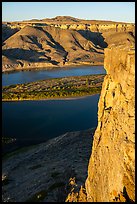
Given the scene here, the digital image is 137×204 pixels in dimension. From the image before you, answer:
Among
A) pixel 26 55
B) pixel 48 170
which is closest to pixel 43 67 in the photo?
pixel 26 55

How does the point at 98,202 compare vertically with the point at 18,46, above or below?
below

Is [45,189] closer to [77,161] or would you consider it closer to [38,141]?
[77,161]

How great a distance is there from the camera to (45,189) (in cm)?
3578

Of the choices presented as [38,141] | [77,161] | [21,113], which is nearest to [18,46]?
[21,113]

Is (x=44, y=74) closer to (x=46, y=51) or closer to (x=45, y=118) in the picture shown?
(x=46, y=51)

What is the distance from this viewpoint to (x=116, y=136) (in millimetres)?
17938

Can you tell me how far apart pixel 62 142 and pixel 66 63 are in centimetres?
11375

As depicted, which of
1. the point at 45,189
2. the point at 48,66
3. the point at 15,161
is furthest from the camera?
the point at 48,66

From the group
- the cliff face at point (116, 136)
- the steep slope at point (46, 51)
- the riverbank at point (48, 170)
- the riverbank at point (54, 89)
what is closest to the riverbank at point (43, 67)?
the steep slope at point (46, 51)

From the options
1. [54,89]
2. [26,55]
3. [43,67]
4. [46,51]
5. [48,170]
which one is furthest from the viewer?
Answer: [46,51]

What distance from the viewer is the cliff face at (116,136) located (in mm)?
15672

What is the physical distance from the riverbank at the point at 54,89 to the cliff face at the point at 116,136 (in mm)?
69674

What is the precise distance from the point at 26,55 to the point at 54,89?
2977 inches

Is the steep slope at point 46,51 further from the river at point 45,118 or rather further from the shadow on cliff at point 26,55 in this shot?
the river at point 45,118
